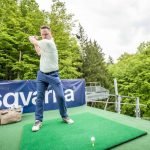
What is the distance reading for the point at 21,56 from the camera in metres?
18.7

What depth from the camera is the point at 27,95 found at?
602 centimetres

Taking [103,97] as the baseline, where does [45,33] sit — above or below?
above

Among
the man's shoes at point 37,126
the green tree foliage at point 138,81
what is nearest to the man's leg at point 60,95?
the man's shoes at point 37,126

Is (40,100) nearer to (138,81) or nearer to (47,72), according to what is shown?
(47,72)

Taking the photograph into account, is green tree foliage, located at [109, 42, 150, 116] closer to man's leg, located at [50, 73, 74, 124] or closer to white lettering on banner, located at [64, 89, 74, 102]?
white lettering on banner, located at [64, 89, 74, 102]

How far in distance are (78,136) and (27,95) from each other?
3488 mm

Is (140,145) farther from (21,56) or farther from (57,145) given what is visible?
(21,56)

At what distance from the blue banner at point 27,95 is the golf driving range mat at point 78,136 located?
7.90 ft

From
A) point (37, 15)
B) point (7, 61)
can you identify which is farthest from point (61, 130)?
point (37, 15)

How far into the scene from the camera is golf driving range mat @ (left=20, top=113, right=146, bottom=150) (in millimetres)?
2514

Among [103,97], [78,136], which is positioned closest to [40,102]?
[78,136]

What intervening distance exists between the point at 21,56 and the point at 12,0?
504cm

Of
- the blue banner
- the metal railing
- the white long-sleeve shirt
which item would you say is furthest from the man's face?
the metal railing

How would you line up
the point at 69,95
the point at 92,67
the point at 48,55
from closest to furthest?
the point at 48,55 < the point at 69,95 < the point at 92,67
